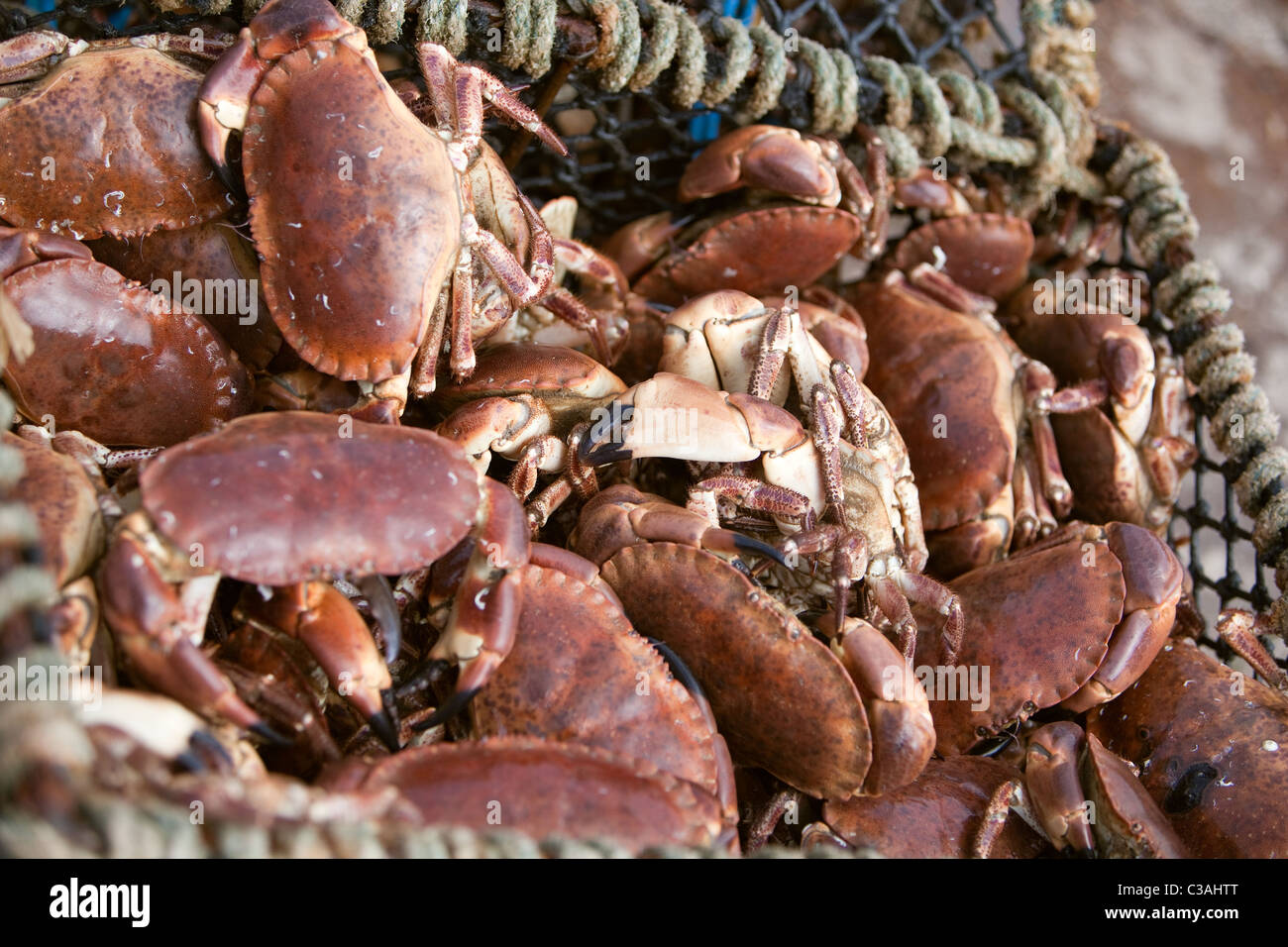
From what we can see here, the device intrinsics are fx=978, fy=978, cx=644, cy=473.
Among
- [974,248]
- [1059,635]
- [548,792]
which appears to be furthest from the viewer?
[974,248]

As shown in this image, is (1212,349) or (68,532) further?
(1212,349)

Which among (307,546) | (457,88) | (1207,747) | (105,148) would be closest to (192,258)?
(105,148)

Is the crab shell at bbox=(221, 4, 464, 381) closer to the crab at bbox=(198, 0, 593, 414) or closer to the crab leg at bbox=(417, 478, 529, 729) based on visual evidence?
the crab at bbox=(198, 0, 593, 414)

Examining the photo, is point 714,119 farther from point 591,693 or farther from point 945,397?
point 591,693

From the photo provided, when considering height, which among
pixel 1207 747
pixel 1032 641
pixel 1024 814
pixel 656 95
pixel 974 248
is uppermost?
pixel 656 95

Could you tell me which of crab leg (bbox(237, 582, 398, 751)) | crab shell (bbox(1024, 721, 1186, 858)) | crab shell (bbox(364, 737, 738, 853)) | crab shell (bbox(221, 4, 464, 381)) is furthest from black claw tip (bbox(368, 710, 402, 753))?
crab shell (bbox(1024, 721, 1186, 858))

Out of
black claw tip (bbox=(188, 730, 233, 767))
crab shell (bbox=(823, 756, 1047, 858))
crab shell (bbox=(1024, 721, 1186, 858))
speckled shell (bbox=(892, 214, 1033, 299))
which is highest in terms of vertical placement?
speckled shell (bbox=(892, 214, 1033, 299))

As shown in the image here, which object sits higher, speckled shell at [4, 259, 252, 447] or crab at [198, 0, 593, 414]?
crab at [198, 0, 593, 414]
